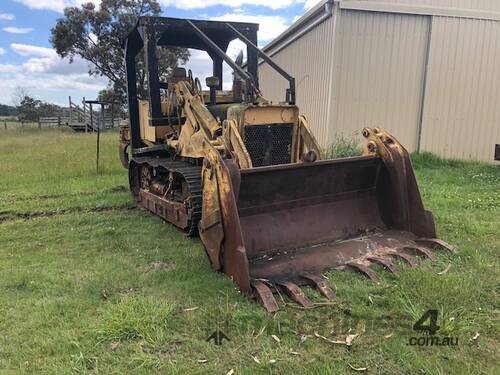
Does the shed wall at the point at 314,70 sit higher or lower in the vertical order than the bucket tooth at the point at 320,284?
higher

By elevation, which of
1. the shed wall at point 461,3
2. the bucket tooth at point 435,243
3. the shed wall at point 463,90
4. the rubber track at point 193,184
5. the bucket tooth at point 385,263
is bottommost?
the bucket tooth at point 385,263

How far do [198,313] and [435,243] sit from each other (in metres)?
2.46

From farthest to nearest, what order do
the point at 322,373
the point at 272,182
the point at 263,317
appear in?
1. the point at 272,182
2. the point at 263,317
3. the point at 322,373

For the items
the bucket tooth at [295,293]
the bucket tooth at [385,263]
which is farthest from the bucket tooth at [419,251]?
the bucket tooth at [295,293]

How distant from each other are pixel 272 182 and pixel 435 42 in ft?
26.2

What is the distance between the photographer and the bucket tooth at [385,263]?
156 inches

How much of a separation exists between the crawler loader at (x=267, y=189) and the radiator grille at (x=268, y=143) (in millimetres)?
12

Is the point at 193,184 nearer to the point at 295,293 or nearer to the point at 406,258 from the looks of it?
the point at 295,293

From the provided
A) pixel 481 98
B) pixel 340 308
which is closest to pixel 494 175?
pixel 481 98

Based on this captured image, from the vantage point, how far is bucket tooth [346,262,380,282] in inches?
151

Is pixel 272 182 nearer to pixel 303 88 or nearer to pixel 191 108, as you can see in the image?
pixel 191 108

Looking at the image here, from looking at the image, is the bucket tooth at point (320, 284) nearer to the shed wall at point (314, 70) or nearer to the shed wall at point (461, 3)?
the shed wall at point (314, 70)

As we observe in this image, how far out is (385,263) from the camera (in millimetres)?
4055

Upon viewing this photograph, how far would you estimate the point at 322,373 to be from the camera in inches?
105
